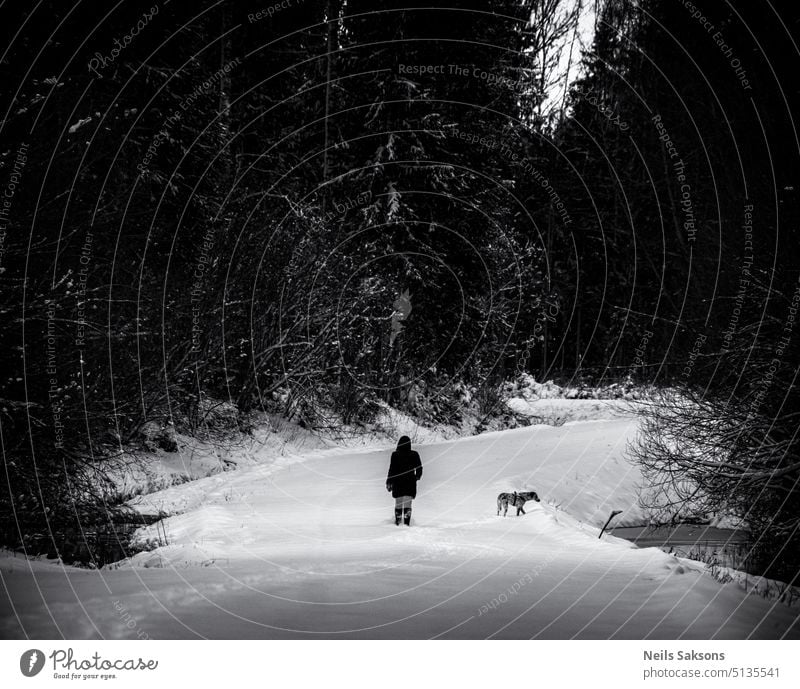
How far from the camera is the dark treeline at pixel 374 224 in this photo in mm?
11062

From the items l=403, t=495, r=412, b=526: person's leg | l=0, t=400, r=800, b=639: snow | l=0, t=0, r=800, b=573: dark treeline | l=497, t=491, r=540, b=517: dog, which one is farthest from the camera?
l=497, t=491, r=540, b=517: dog

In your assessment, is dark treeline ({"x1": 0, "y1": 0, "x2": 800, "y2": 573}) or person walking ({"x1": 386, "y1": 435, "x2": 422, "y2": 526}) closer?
dark treeline ({"x1": 0, "y1": 0, "x2": 800, "y2": 573})

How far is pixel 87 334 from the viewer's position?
43.0 feet

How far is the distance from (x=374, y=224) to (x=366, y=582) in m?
21.6

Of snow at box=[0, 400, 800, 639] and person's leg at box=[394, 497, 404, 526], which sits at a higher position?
person's leg at box=[394, 497, 404, 526]

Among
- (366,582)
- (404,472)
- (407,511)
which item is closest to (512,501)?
(407,511)

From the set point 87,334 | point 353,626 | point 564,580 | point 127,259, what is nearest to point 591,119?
point 127,259

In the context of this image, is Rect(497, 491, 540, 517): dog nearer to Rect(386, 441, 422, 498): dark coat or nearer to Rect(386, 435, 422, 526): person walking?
Rect(386, 441, 422, 498): dark coat

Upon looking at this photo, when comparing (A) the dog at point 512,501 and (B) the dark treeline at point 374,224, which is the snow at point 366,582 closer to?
(A) the dog at point 512,501

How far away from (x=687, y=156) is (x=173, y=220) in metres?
15.4

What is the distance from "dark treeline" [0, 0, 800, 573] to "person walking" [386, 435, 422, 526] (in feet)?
12.8

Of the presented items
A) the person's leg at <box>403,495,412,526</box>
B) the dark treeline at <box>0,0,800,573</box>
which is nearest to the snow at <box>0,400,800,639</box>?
the person's leg at <box>403,495,412,526</box>

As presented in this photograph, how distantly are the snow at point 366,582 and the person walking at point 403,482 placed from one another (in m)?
0.38

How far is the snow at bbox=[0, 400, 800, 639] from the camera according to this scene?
6.35 meters
